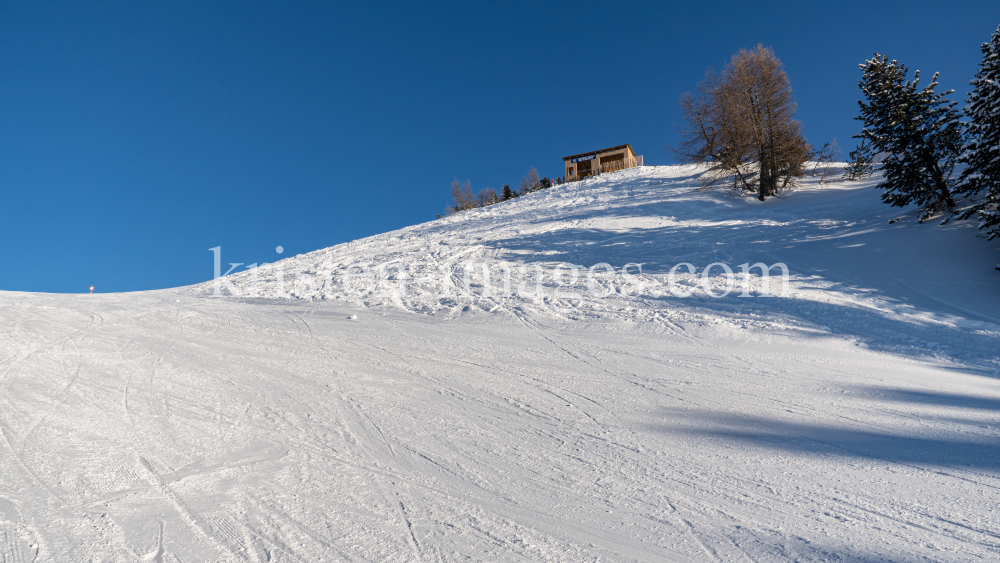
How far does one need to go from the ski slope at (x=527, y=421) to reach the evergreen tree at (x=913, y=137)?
146 inches

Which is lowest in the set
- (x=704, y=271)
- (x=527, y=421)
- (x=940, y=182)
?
(x=527, y=421)

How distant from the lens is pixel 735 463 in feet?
13.0

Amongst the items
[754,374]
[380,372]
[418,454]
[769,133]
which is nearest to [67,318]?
[380,372]

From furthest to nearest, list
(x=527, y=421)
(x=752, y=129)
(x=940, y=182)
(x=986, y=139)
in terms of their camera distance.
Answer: (x=752, y=129)
(x=940, y=182)
(x=986, y=139)
(x=527, y=421)

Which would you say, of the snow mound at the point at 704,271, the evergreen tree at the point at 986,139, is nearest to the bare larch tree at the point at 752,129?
the snow mound at the point at 704,271

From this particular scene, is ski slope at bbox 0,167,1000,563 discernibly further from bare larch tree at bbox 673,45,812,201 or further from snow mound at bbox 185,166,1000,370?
bare larch tree at bbox 673,45,812,201

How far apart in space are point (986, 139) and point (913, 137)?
328 centimetres

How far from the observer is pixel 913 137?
1510 cm

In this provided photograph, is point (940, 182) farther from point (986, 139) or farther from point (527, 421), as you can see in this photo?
point (527, 421)

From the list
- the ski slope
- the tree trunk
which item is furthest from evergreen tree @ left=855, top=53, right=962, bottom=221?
the ski slope

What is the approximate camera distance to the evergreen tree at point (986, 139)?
11.8 m

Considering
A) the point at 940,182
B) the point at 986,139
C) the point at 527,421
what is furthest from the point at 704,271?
the point at 940,182

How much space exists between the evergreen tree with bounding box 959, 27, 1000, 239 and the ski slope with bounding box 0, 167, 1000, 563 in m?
1.29

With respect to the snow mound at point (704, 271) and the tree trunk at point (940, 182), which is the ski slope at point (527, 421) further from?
the tree trunk at point (940, 182)
